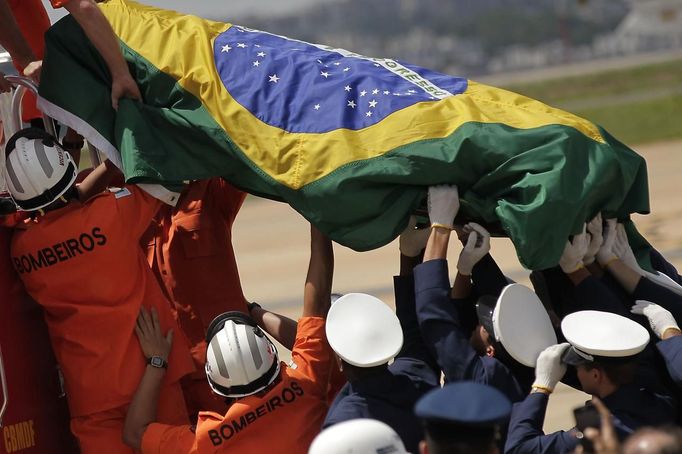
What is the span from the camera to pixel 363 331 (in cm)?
493

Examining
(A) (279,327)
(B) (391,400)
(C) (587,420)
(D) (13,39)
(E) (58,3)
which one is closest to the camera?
(C) (587,420)

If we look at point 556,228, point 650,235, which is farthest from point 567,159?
point 650,235

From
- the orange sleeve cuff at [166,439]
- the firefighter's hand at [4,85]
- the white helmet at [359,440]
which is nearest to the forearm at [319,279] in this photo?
the orange sleeve cuff at [166,439]

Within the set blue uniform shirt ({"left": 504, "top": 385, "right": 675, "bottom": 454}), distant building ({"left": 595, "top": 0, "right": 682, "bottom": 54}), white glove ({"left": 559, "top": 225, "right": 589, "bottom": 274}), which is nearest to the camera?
blue uniform shirt ({"left": 504, "top": 385, "right": 675, "bottom": 454})

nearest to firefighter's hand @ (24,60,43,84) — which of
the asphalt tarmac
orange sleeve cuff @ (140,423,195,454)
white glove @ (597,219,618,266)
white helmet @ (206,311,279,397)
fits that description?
white helmet @ (206,311,279,397)

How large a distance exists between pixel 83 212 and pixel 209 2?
161 m

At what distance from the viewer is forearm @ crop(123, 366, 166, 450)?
5.27m

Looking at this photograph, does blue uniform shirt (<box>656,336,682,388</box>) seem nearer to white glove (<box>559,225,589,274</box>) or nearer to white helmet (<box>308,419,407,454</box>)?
white glove (<box>559,225,589,274</box>)

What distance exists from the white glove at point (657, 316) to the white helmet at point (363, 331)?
1022 millimetres

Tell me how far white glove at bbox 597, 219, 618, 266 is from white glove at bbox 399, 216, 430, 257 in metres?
0.73

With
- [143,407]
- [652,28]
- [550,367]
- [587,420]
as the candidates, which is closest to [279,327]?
[143,407]

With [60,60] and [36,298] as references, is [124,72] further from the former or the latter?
[36,298]

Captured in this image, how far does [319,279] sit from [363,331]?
663 millimetres

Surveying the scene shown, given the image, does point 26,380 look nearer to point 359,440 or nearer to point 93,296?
point 93,296
